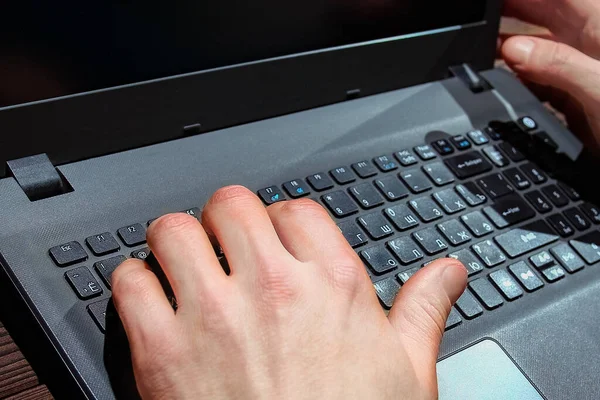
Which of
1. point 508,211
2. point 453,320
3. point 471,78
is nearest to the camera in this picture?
point 453,320

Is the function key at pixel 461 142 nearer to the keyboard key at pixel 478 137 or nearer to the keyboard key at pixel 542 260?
the keyboard key at pixel 478 137

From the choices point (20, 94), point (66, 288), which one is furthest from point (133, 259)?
point (20, 94)

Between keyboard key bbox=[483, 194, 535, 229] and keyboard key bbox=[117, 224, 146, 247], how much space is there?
11.1 inches

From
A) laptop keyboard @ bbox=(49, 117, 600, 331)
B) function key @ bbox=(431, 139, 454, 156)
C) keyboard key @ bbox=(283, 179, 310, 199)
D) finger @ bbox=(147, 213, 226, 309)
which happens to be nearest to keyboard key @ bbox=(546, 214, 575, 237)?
laptop keyboard @ bbox=(49, 117, 600, 331)

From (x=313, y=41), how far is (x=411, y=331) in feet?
0.97

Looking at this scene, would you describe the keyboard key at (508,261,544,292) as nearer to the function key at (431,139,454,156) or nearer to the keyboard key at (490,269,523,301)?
the keyboard key at (490,269,523,301)

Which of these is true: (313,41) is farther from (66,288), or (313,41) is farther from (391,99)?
(66,288)

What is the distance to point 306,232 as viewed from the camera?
1.36 feet

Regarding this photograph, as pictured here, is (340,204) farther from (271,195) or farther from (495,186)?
(495,186)

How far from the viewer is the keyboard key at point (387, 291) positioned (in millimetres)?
466

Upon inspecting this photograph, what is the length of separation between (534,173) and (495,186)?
2.2 inches

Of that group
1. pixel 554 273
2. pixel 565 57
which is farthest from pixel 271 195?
pixel 565 57

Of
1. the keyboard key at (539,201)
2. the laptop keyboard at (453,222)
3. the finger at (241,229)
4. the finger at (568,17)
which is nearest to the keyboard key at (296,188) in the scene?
the laptop keyboard at (453,222)

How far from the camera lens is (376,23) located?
630 millimetres
